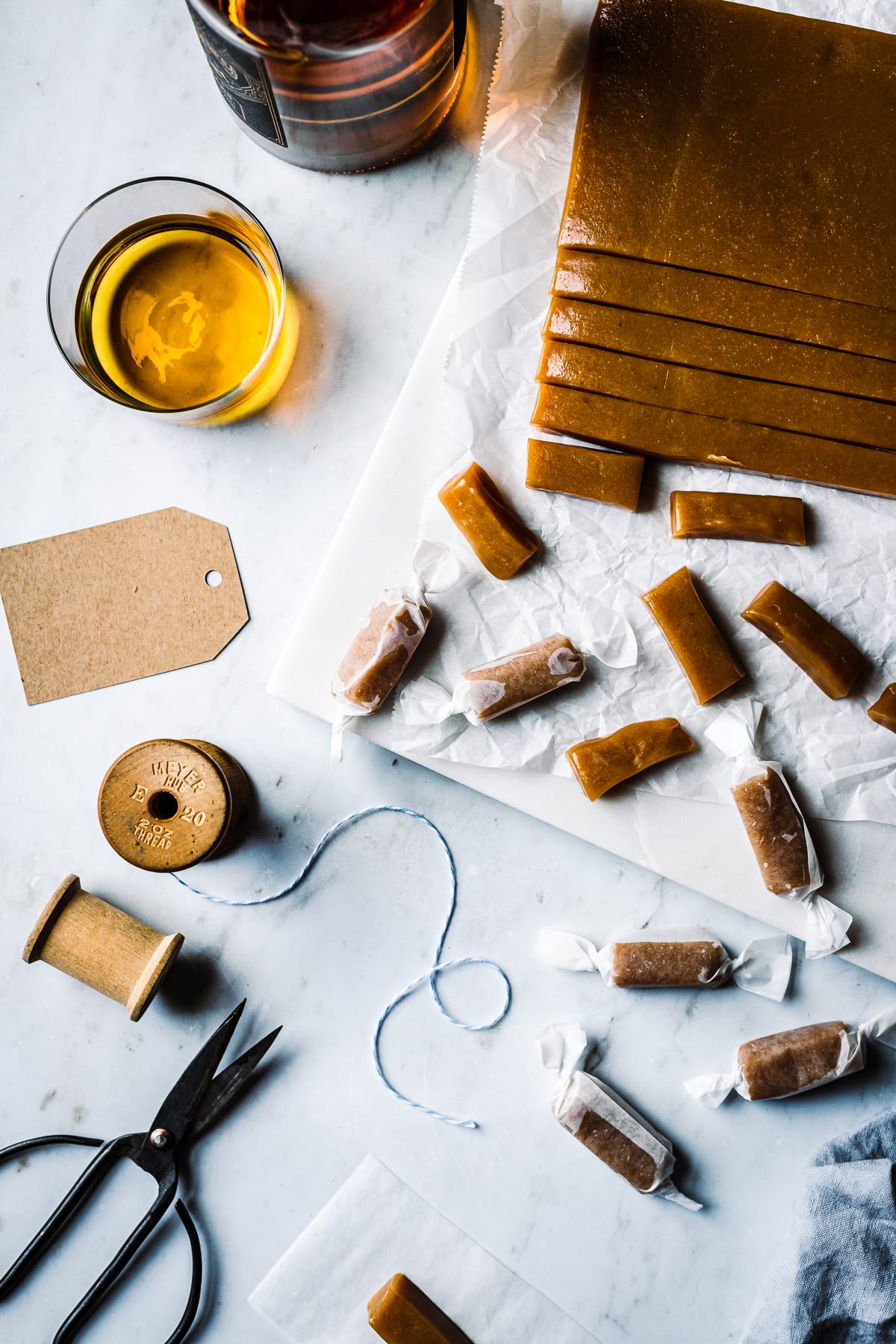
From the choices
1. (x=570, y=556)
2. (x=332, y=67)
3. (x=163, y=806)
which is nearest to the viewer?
(x=332, y=67)

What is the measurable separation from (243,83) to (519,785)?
1181 mm

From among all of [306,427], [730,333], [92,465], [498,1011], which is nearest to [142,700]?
[92,465]

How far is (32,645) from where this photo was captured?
6.11 feet

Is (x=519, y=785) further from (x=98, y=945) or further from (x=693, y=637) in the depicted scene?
(x=98, y=945)

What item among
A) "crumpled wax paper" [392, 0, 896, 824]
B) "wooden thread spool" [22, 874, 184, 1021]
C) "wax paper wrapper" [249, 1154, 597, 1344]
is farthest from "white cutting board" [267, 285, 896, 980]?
"wax paper wrapper" [249, 1154, 597, 1344]

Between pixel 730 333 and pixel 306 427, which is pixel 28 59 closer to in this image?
pixel 306 427

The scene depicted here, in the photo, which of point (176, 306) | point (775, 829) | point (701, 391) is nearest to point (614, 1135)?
point (775, 829)

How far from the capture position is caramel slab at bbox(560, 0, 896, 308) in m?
1.68

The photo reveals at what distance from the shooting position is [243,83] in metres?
1.47

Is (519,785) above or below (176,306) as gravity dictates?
below

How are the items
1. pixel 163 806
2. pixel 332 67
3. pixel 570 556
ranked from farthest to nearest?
pixel 570 556, pixel 163 806, pixel 332 67

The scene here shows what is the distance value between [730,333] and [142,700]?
1.23 m

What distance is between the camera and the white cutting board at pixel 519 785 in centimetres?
172

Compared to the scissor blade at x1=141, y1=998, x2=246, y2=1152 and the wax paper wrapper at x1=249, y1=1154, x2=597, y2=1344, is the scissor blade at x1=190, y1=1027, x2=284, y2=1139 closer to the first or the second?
the scissor blade at x1=141, y1=998, x2=246, y2=1152
